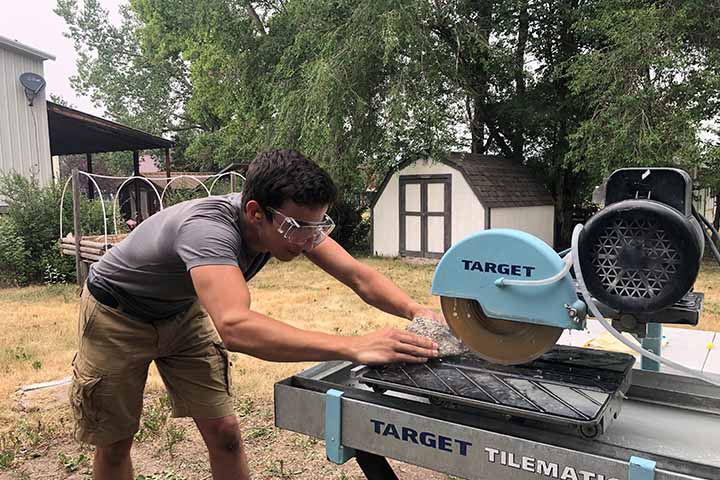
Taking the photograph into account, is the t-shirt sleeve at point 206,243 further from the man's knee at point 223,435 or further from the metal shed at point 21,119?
the metal shed at point 21,119

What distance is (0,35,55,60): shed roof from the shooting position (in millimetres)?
11008

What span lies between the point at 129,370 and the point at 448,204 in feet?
34.2

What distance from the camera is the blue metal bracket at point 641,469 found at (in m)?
1.14

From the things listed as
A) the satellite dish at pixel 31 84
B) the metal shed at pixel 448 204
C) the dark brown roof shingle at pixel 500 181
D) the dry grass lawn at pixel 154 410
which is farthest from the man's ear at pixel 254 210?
the satellite dish at pixel 31 84

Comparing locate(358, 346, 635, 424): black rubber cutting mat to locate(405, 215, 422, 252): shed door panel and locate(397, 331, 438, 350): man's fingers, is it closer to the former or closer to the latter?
locate(397, 331, 438, 350): man's fingers

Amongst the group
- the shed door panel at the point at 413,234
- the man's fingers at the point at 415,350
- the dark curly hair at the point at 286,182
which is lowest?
the shed door panel at the point at 413,234

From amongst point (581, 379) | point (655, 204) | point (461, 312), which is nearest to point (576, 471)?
point (581, 379)

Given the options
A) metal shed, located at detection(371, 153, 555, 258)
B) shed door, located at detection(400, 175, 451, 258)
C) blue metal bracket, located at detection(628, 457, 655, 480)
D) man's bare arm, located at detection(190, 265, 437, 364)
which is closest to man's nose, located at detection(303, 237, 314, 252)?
man's bare arm, located at detection(190, 265, 437, 364)

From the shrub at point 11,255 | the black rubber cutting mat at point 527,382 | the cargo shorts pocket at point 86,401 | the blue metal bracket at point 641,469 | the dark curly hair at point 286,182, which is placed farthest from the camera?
the shrub at point 11,255

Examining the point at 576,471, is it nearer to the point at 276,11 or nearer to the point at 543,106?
the point at 543,106

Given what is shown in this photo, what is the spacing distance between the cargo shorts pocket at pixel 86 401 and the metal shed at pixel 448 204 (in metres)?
9.99

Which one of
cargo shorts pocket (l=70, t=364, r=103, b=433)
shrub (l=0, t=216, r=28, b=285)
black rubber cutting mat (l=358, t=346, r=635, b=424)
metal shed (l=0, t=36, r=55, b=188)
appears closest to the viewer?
black rubber cutting mat (l=358, t=346, r=635, b=424)

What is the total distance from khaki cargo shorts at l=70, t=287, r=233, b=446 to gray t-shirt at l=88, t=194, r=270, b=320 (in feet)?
0.23

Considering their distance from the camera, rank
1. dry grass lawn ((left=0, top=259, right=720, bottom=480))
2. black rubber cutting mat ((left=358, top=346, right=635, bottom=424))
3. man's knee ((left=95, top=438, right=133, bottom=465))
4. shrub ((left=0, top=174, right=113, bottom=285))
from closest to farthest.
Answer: black rubber cutting mat ((left=358, top=346, right=635, bottom=424)) < man's knee ((left=95, top=438, right=133, bottom=465)) < dry grass lawn ((left=0, top=259, right=720, bottom=480)) < shrub ((left=0, top=174, right=113, bottom=285))
